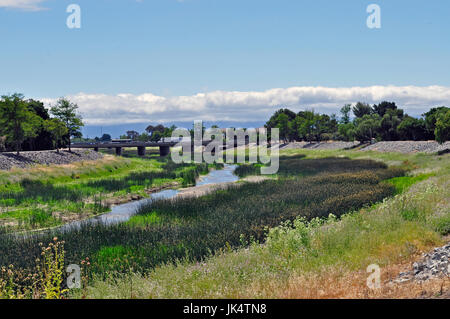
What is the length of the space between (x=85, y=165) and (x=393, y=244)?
57332 millimetres

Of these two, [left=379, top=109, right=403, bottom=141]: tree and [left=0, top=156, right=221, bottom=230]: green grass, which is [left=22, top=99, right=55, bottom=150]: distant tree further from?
[left=379, top=109, right=403, bottom=141]: tree

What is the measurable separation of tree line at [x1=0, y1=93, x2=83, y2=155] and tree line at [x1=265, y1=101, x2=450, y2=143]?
6228 cm

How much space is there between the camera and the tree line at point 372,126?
264ft

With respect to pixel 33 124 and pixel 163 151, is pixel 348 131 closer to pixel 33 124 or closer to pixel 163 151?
pixel 163 151

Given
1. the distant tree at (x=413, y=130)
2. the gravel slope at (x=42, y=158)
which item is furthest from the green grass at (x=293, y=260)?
the distant tree at (x=413, y=130)

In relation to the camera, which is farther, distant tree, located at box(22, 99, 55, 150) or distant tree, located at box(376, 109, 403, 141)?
distant tree, located at box(376, 109, 403, 141)

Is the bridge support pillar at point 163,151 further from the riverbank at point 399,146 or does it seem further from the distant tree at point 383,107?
the distant tree at point 383,107

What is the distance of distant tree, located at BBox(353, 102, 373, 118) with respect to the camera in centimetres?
16162

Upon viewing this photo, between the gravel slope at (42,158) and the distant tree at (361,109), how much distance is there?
115761mm

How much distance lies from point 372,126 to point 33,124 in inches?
3211

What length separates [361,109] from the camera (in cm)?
16188

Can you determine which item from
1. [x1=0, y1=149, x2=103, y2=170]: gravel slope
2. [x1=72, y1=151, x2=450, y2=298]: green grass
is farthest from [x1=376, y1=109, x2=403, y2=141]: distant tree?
[x1=72, y1=151, x2=450, y2=298]: green grass

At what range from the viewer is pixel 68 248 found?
18844 mm
